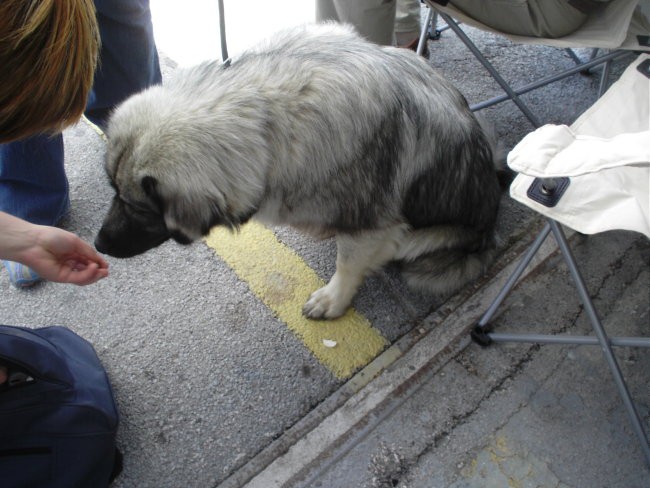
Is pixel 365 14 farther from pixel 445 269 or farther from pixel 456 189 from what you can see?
pixel 445 269

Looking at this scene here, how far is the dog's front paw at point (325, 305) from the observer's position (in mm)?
2246

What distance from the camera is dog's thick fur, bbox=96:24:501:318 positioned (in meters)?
1.46

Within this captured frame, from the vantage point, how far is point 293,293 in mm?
2377

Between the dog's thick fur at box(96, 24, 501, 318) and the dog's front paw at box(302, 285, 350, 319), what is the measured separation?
34cm

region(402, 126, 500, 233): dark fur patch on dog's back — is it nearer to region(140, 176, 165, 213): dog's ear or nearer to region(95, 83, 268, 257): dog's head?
region(95, 83, 268, 257): dog's head

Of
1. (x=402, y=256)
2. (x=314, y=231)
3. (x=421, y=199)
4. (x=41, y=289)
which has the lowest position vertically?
(x=41, y=289)

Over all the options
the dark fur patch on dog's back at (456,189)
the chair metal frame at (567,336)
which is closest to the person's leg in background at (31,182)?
the dark fur patch on dog's back at (456,189)

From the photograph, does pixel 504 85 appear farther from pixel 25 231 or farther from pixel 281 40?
pixel 25 231

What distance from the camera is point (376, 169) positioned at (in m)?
1.71

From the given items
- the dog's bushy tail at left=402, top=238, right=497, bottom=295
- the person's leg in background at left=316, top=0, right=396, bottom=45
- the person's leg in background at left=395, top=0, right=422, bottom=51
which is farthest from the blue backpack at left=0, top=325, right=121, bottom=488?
the person's leg in background at left=395, top=0, right=422, bottom=51

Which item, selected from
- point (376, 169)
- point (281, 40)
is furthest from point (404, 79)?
point (281, 40)

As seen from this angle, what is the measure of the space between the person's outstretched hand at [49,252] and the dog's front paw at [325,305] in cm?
90

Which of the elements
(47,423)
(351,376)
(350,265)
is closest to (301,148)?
(350,265)

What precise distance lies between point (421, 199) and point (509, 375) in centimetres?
90
